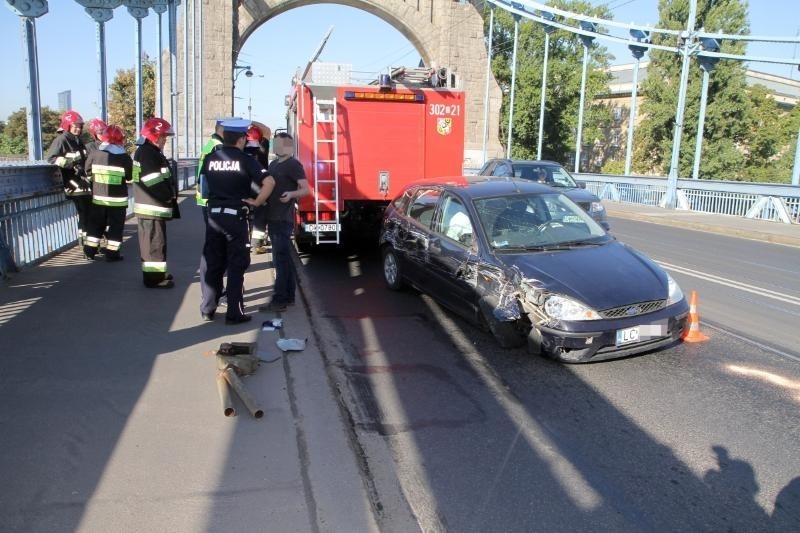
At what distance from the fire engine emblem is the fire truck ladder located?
176 centimetres

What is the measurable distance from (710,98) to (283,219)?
4759 centimetres

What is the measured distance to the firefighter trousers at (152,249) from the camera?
738 centimetres

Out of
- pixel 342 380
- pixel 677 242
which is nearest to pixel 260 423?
pixel 342 380

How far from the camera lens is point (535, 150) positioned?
63.5 m

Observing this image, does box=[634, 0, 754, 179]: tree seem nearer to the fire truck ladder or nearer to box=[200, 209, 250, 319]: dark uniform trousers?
the fire truck ladder

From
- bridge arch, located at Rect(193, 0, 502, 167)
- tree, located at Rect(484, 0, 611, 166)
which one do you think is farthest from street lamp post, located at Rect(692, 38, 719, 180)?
tree, located at Rect(484, 0, 611, 166)

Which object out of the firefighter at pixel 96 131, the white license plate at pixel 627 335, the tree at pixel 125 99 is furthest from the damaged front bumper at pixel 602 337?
the tree at pixel 125 99

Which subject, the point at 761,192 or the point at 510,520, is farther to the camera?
the point at 761,192

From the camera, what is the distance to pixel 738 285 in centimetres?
926

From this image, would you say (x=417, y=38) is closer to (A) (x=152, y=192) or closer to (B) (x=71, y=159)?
(B) (x=71, y=159)

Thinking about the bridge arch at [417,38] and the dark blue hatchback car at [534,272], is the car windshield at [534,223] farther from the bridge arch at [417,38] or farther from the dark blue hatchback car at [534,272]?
the bridge arch at [417,38]

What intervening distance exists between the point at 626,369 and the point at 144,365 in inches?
157

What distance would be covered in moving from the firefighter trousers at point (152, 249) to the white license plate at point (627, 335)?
A: 207 inches

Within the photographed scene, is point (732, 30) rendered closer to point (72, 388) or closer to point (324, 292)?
point (324, 292)
